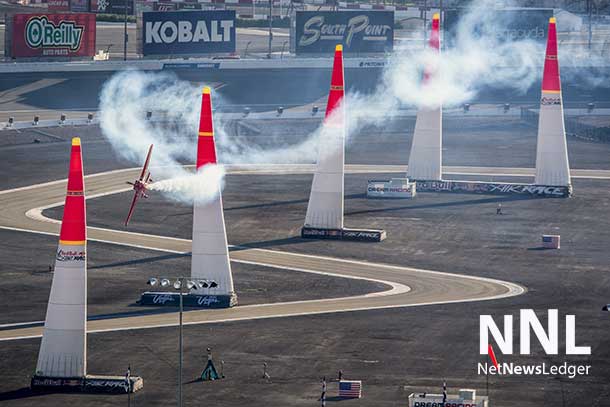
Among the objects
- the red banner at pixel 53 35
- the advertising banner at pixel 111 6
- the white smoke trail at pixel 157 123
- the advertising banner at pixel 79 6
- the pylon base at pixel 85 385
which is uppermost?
the advertising banner at pixel 111 6

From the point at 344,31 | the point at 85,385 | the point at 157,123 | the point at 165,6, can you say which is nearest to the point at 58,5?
the point at 165,6

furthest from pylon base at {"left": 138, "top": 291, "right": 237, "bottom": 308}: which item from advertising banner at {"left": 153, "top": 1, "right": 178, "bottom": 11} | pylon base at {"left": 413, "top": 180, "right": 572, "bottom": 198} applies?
A: advertising banner at {"left": 153, "top": 1, "right": 178, "bottom": 11}

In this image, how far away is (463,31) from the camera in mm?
152125

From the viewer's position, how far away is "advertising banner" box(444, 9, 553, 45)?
502ft

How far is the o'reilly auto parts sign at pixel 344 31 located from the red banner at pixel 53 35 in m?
21.9

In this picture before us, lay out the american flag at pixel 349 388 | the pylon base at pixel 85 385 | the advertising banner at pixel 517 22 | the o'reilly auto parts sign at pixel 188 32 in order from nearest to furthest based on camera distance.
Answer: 1. the american flag at pixel 349 388
2. the pylon base at pixel 85 385
3. the o'reilly auto parts sign at pixel 188 32
4. the advertising banner at pixel 517 22

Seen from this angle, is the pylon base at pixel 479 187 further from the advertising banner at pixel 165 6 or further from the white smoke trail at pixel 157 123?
the advertising banner at pixel 165 6

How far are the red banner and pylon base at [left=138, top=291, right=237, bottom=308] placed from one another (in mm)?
73186

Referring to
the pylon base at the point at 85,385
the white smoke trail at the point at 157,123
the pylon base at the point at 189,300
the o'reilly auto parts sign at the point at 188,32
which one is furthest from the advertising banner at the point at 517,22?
the pylon base at the point at 85,385

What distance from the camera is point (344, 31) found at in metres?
146

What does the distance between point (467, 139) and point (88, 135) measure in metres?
33.3

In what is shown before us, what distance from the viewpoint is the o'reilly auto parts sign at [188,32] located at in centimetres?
13888

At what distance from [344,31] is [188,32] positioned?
55.3 feet

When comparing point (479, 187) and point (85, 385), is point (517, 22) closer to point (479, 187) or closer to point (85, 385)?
point (479, 187)
